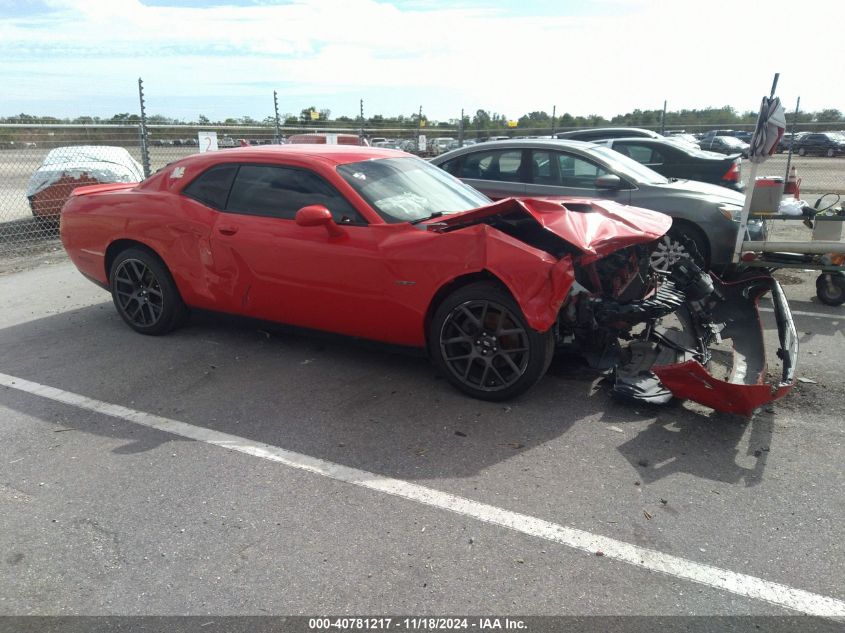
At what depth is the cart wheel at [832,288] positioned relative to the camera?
657 cm

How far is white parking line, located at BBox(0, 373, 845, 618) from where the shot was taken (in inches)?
101

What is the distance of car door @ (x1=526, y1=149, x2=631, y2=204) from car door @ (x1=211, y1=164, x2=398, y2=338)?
3765 mm

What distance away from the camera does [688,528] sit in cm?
299

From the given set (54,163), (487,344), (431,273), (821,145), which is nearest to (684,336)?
(487,344)

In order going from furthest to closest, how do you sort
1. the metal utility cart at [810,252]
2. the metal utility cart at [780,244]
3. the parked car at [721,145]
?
the parked car at [721,145] < the metal utility cart at [810,252] < the metal utility cart at [780,244]

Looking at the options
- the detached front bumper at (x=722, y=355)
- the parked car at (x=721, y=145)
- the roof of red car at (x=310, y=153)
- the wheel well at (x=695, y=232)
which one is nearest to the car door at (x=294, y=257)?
the roof of red car at (x=310, y=153)

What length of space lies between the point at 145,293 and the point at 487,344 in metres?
3.13

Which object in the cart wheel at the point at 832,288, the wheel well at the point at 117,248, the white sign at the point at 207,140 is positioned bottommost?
the cart wheel at the point at 832,288

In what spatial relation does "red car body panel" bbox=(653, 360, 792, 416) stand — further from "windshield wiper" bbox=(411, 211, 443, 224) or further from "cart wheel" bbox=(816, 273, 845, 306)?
"cart wheel" bbox=(816, 273, 845, 306)

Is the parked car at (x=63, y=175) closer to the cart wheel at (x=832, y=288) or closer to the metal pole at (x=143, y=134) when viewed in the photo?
the metal pole at (x=143, y=134)

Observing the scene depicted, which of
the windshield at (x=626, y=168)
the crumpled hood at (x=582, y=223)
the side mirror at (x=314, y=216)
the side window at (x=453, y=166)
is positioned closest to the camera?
the crumpled hood at (x=582, y=223)

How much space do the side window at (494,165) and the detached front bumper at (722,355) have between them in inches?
133

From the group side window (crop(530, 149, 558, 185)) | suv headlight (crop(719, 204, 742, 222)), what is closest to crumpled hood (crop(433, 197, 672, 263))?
suv headlight (crop(719, 204, 742, 222))

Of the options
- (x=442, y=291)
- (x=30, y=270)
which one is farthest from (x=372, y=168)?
(x=30, y=270)
